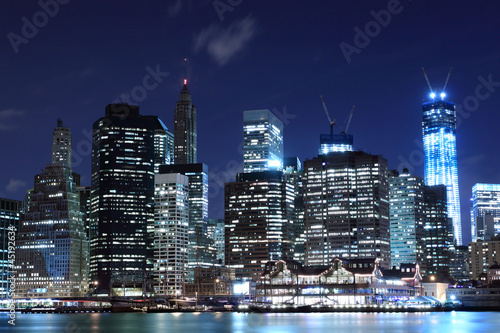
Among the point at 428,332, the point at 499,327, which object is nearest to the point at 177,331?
the point at 428,332

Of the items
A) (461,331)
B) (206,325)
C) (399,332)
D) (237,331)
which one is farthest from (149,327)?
(461,331)

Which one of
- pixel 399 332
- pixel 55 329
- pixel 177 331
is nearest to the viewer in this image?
pixel 399 332

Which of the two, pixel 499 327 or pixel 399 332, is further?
pixel 499 327

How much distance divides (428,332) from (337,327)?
19652 millimetres

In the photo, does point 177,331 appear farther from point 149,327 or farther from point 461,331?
point 461,331

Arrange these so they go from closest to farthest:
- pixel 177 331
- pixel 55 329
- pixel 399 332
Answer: pixel 399 332, pixel 177 331, pixel 55 329

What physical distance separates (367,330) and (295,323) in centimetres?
2662

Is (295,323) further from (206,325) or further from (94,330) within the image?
(94,330)

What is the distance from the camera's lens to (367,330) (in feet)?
476

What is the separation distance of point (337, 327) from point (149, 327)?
41267 mm

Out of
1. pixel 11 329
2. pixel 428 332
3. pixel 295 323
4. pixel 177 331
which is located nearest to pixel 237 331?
pixel 177 331

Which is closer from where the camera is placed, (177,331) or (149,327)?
(177,331)

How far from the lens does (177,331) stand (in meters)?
152

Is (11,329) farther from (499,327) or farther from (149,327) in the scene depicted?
(499,327)
